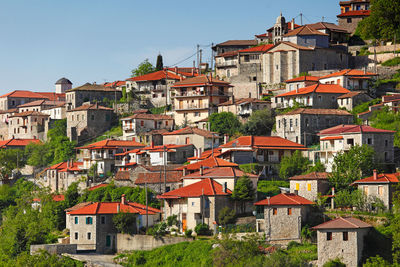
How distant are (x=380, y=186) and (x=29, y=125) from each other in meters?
63.7

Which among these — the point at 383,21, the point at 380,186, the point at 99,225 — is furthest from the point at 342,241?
Answer: the point at 383,21

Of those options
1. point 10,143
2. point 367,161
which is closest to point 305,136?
point 367,161

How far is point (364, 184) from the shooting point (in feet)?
186

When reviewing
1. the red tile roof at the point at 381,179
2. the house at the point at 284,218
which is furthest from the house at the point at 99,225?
the red tile roof at the point at 381,179

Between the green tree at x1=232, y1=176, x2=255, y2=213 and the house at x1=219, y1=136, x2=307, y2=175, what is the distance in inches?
380

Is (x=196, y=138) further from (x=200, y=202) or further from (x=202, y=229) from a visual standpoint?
(x=202, y=229)

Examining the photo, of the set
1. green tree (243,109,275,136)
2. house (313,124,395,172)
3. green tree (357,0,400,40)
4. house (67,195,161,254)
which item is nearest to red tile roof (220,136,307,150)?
house (313,124,395,172)

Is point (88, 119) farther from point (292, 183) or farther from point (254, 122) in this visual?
point (292, 183)

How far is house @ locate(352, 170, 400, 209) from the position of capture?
5484 centimetres

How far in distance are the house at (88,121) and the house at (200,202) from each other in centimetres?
3728

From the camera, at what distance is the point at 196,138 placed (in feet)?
261

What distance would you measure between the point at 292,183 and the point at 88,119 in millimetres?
42445

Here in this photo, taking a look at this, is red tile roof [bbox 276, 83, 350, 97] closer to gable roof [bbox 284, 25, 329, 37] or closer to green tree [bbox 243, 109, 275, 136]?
green tree [bbox 243, 109, 275, 136]

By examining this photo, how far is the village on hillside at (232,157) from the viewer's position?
179ft
